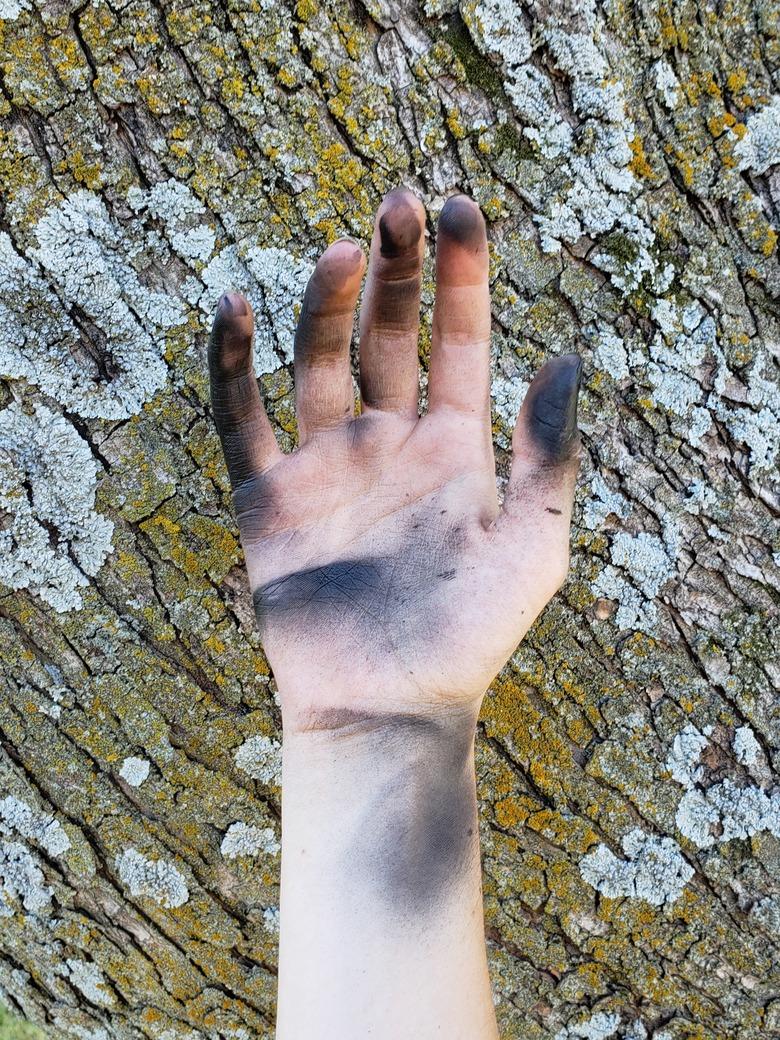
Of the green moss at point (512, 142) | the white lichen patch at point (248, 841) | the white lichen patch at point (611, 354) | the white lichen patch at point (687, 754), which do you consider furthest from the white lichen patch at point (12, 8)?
the white lichen patch at point (687, 754)

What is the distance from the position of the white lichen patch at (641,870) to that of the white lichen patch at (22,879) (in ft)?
4.51

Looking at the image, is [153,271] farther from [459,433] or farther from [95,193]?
[459,433]

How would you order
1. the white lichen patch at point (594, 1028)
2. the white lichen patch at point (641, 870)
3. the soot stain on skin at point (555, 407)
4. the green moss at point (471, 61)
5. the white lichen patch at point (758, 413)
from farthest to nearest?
1. the white lichen patch at point (594, 1028)
2. the white lichen patch at point (641, 870)
3. the white lichen patch at point (758, 413)
4. the green moss at point (471, 61)
5. the soot stain on skin at point (555, 407)

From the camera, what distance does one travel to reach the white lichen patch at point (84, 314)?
148 cm

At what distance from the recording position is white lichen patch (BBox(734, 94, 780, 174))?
1632 mm

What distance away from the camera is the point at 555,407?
1.30 metres

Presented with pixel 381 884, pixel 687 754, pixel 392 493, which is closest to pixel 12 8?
pixel 392 493

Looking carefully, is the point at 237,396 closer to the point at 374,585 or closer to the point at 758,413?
the point at 374,585

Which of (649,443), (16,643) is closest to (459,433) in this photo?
(649,443)

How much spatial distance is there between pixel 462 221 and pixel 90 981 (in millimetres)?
2114

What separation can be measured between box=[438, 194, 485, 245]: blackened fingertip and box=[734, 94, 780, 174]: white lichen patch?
716mm

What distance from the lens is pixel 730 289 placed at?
5.61 ft

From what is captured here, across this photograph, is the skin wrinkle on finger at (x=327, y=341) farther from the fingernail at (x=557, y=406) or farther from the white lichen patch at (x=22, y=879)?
the white lichen patch at (x=22, y=879)

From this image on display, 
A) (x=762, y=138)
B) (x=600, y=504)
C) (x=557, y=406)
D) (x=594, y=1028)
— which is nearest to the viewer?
(x=557, y=406)
